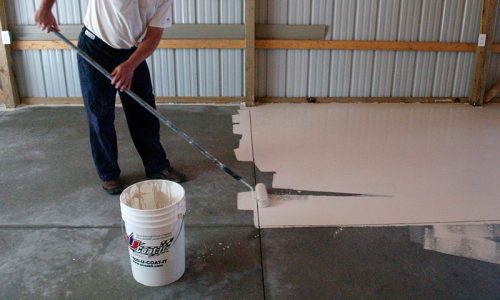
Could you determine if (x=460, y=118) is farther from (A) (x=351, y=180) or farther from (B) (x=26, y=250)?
(B) (x=26, y=250)

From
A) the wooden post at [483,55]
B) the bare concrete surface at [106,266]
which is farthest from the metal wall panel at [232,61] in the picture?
the bare concrete surface at [106,266]

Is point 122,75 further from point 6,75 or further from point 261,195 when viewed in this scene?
point 6,75

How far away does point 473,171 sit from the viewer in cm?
327

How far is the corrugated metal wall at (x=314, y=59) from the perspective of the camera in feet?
15.9

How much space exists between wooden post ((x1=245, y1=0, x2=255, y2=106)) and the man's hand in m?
→ 2.43

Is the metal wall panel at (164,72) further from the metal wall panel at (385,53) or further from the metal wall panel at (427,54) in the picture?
the metal wall panel at (427,54)

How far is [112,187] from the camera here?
2871 mm

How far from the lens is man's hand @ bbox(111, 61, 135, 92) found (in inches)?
97.7

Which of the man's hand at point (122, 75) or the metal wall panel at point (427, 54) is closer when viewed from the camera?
the man's hand at point (122, 75)

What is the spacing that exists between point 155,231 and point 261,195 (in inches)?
39.2

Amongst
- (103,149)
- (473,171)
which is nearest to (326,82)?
(473,171)

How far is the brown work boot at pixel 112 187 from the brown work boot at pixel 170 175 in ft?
0.84

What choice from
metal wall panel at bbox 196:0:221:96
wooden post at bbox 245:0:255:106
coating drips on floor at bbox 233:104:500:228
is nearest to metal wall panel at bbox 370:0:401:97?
coating drips on floor at bbox 233:104:500:228

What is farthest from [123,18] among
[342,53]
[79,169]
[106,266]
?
[342,53]
